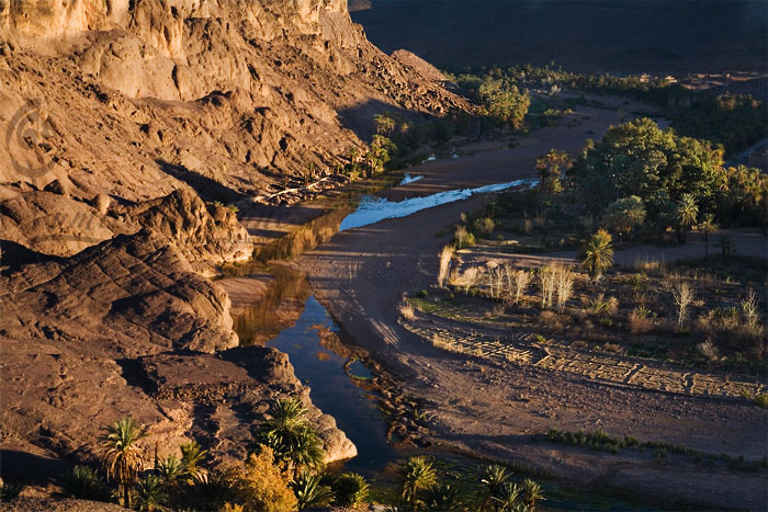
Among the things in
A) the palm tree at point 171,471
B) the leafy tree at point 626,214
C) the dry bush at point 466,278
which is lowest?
the palm tree at point 171,471

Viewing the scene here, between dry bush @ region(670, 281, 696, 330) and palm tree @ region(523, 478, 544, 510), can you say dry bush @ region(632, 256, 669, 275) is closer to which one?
dry bush @ region(670, 281, 696, 330)

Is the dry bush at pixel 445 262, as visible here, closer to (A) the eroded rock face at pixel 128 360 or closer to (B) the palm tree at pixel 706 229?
(A) the eroded rock face at pixel 128 360

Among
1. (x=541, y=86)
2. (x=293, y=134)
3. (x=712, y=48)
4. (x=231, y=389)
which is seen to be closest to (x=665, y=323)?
(x=231, y=389)

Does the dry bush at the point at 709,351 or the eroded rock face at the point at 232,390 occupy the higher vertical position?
the dry bush at the point at 709,351

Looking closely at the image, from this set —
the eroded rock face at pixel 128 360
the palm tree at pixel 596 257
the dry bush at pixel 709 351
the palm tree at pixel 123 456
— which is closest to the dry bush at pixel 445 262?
the palm tree at pixel 596 257

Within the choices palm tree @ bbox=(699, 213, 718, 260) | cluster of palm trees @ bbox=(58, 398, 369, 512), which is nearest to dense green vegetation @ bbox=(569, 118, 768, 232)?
palm tree @ bbox=(699, 213, 718, 260)

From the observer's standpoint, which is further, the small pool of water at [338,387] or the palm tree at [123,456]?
the small pool of water at [338,387]

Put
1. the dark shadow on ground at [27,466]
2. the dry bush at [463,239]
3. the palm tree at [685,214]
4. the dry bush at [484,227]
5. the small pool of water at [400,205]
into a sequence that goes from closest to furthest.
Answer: the dark shadow on ground at [27,466] → the palm tree at [685,214] → the dry bush at [463,239] → the dry bush at [484,227] → the small pool of water at [400,205]

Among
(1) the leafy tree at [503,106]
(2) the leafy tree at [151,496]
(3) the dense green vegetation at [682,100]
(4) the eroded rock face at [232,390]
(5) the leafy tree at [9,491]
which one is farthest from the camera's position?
(1) the leafy tree at [503,106]
